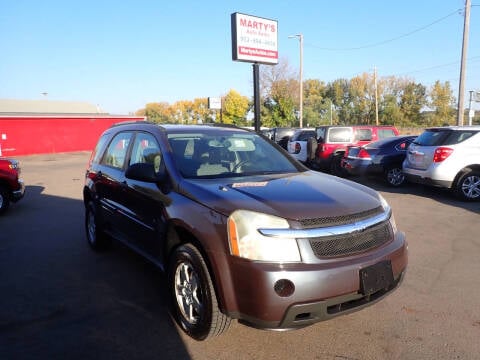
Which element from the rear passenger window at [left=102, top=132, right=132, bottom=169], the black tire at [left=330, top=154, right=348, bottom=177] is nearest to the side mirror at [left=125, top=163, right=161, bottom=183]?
the rear passenger window at [left=102, top=132, right=132, bottom=169]

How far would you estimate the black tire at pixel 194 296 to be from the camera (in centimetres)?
287

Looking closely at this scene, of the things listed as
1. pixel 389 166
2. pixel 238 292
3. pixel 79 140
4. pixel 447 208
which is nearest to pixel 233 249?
pixel 238 292

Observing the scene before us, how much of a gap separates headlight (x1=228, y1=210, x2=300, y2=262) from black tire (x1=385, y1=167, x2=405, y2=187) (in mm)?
8894

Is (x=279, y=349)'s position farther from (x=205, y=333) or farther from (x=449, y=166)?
(x=449, y=166)

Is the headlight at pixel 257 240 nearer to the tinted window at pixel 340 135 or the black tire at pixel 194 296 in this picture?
the black tire at pixel 194 296

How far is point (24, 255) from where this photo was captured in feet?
17.7

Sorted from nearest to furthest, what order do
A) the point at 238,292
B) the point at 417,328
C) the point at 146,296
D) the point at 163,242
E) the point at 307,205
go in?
the point at 238,292 < the point at 307,205 < the point at 417,328 < the point at 163,242 < the point at 146,296

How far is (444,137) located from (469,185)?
1153 millimetres

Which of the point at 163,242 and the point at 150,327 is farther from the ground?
the point at 163,242

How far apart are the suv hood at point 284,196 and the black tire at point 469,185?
5.99m

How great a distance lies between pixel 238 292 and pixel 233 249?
0.29 m

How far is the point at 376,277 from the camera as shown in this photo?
2797 mm

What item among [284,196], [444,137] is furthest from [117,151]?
[444,137]

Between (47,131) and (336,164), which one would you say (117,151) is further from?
(47,131)
